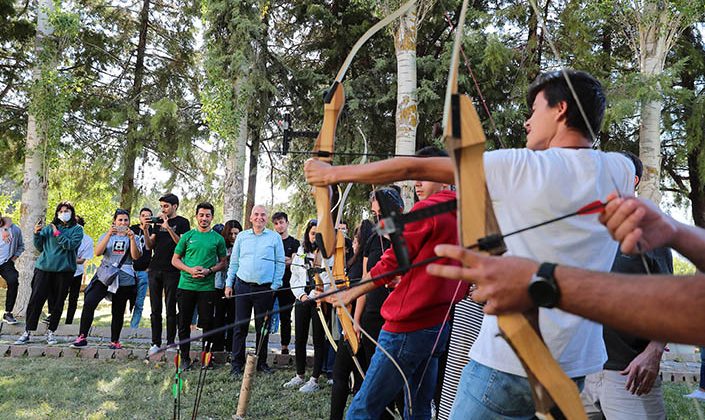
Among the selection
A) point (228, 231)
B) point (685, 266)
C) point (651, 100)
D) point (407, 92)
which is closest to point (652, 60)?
point (651, 100)

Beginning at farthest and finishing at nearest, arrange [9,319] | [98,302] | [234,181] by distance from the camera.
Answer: [234,181] → [9,319] → [98,302]

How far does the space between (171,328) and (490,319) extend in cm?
517

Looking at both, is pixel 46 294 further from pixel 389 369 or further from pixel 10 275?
pixel 389 369

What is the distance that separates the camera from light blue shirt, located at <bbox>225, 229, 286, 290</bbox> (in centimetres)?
549

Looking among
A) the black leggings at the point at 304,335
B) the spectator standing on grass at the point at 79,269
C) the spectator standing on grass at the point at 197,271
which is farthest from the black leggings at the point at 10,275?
the black leggings at the point at 304,335

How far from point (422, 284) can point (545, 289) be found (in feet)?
5.29

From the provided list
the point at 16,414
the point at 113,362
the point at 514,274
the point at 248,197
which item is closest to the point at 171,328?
the point at 113,362

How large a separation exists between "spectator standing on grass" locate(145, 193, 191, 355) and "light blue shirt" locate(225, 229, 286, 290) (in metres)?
0.76

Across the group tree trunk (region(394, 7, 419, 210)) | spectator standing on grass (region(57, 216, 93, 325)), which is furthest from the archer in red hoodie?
spectator standing on grass (region(57, 216, 93, 325))

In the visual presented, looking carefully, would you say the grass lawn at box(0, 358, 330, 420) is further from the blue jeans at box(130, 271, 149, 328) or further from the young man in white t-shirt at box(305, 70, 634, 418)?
the young man in white t-shirt at box(305, 70, 634, 418)

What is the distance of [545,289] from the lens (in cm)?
92

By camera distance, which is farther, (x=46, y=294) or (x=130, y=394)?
(x=46, y=294)

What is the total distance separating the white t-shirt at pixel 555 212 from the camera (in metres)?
1.40

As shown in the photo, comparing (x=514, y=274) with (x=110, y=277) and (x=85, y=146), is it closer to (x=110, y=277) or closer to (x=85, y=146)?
(x=110, y=277)
